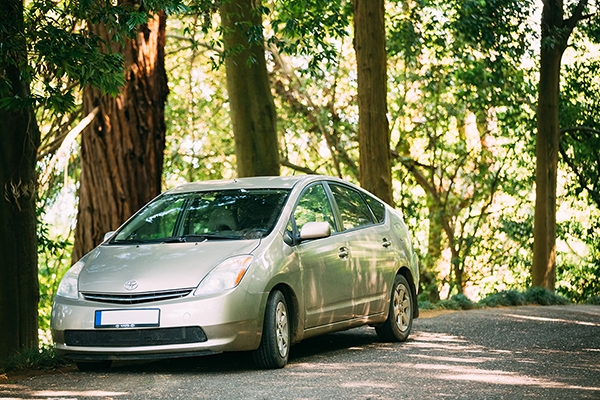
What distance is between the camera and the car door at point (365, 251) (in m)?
9.60

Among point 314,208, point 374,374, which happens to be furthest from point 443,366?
point 314,208

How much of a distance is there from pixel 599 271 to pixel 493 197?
400 centimetres

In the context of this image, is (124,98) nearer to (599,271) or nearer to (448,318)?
(448,318)

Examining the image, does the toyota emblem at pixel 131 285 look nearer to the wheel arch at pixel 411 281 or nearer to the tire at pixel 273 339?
the tire at pixel 273 339

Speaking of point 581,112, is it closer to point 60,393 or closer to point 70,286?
point 70,286

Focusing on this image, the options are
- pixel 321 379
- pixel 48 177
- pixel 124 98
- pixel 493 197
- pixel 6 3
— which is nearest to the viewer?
pixel 321 379

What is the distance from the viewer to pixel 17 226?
9875mm

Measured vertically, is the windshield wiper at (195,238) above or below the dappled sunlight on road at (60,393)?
above

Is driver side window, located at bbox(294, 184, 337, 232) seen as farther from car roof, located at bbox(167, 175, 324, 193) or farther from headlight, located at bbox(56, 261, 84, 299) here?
headlight, located at bbox(56, 261, 84, 299)

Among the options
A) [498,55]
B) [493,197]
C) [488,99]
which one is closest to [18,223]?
[498,55]

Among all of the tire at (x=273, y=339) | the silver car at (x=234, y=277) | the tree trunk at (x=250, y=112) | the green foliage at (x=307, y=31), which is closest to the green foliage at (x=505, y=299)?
the tree trunk at (x=250, y=112)

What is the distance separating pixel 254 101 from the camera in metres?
16.4

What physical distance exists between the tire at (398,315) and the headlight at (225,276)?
9.25 ft

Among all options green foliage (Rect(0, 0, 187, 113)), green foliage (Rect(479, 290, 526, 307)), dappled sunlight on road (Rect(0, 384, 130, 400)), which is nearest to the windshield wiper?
green foliage (Rect(0, 0, 187, 113))
